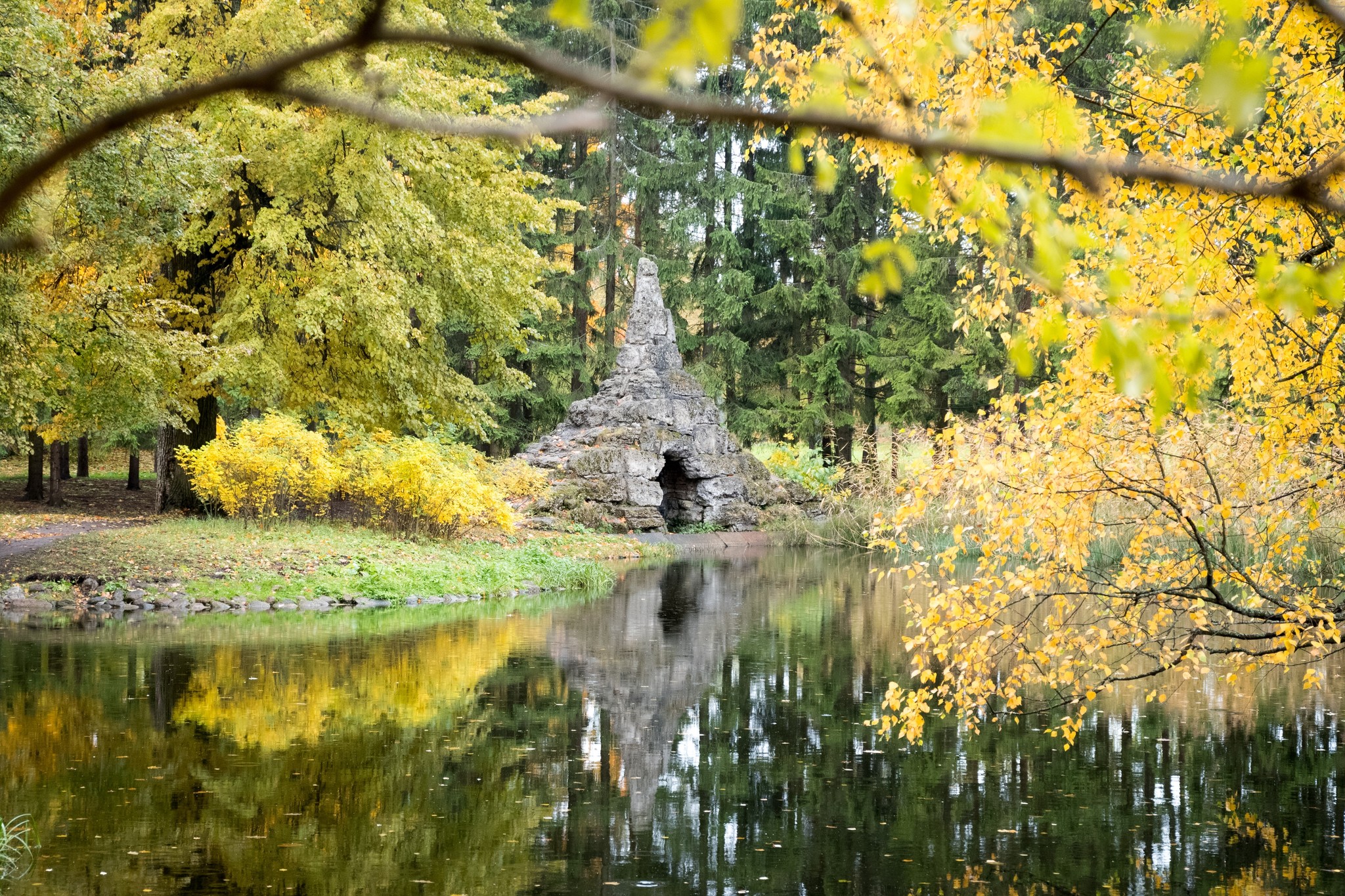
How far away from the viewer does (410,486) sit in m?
17.7

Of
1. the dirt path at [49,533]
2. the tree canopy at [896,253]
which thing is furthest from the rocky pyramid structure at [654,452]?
the dirt path at [49,533]

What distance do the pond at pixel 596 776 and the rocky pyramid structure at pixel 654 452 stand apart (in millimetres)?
12691

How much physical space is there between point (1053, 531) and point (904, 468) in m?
1.33

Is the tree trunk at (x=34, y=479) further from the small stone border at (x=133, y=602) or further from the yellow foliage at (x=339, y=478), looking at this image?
the small stone border at (x=133, y=602)

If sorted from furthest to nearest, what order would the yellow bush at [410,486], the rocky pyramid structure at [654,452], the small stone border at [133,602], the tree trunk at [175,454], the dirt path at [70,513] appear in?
the rocky pyramid structure at [654,452] < the tree trunk at [175,454] < the yellow bush at [410,486] < the dirt path at [70,513] < the small stone border at [133,602]

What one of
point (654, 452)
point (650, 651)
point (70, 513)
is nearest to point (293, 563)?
point (650, 651)

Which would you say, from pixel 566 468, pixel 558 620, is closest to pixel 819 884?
pixel 558 620

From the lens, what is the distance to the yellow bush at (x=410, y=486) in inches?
693

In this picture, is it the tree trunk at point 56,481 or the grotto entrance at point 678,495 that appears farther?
the grotto entrance at point 678,495

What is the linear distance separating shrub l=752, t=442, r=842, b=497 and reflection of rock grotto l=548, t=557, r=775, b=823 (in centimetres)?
1010

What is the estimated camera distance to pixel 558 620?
14141mm

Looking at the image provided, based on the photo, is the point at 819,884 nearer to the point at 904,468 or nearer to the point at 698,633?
the point at 904,468

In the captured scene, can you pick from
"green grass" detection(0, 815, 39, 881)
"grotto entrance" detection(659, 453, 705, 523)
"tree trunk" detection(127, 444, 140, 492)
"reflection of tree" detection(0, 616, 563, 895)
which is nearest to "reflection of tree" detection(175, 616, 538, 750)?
"reflection of tree" detection(0, 616, 563, 895)

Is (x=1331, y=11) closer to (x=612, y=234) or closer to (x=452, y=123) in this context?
(x=452, y=123)
